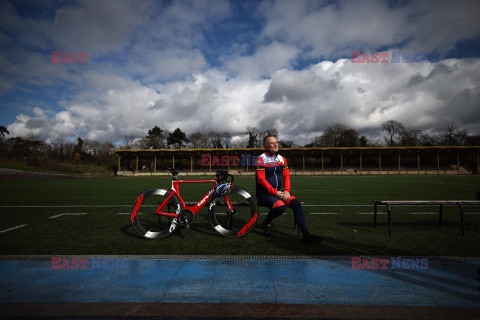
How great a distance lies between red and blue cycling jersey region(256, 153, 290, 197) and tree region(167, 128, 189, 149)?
208 feet

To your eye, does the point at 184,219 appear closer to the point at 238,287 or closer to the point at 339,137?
the point at 238,287

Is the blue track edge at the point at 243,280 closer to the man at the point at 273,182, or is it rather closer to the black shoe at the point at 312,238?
the black shoe at the point at 312,238

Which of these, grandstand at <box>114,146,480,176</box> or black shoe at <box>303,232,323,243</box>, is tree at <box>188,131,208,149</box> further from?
black shoe at <box>303,232,323,243</box>

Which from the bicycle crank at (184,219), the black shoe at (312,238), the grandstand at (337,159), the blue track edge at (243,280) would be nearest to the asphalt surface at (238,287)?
the blue track edge at (243,280)

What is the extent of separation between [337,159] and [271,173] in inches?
1743

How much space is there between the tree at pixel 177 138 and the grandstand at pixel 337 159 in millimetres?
20311

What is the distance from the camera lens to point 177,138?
214 feet

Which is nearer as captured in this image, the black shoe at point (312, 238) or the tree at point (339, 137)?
the black shoe at point (312, 238)

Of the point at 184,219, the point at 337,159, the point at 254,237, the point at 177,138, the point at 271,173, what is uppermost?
the point at 177,138

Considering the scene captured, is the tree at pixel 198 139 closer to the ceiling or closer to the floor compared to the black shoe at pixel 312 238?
closer to the ceiling

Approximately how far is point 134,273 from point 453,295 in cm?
297

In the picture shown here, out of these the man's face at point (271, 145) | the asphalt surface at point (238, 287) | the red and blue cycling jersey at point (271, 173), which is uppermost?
the man's face at point (271, 145)

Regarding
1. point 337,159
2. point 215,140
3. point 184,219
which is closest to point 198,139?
point 215,140

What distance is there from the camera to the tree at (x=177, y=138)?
65.1 m
